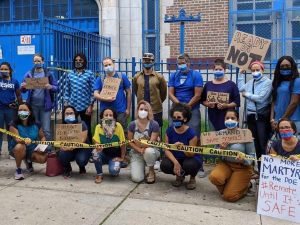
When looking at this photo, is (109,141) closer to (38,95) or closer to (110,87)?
(110,87)

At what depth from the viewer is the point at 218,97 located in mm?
5445

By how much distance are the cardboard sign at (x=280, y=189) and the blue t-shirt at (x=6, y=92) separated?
15.1ft

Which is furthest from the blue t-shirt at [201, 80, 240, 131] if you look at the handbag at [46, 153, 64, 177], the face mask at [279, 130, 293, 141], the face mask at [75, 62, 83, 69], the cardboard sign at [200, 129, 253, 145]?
the handbag at [46, 153, 64, 177]

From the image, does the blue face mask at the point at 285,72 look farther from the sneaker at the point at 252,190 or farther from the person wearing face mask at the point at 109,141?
the person wearing face mask at the point at 109,141

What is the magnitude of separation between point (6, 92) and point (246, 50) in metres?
4.24

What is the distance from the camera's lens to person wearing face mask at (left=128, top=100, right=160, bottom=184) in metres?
5.45

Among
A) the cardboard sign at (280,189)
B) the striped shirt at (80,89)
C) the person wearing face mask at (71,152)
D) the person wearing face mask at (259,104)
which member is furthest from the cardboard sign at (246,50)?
the person wearing face mask at (71,152)

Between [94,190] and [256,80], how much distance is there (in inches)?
112

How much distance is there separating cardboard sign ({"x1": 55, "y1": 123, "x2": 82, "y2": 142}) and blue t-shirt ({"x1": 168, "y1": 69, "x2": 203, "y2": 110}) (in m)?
1.62

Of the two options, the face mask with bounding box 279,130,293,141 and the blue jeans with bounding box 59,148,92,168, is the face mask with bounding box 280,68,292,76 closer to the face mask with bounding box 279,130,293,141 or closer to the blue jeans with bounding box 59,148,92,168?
the face mask with bounding box 279,130,293,141

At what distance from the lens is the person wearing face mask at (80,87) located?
6285mm

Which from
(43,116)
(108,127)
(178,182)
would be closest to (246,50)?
(178,182)

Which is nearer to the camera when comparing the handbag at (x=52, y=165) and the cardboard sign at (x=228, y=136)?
the cardboard sign at (x=228, y=136)

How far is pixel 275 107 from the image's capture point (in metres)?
5.22
